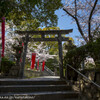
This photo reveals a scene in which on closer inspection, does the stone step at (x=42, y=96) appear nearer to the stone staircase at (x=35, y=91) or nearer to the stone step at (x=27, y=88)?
the stone staircase at (x=35, y=91)

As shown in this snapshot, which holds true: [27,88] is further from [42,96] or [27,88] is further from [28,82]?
[42,96]

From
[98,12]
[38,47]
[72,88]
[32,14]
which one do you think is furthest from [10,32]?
[72,88]

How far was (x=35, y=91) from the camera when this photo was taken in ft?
14.2

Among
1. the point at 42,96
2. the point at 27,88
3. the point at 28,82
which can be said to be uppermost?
the point at 28,82

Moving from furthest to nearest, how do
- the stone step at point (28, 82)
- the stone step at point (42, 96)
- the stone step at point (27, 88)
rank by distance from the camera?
the stone step at point (28, 82), the stone step at point (27, 88), the stone step at point (42, 96)

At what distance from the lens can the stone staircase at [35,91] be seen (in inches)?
147

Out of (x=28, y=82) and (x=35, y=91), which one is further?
(x=28, y=82)

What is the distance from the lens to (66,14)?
31.3 ft

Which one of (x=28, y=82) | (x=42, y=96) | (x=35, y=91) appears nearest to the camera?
(x=42, y=96)

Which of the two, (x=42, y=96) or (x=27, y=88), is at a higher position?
(x=27, y=88)

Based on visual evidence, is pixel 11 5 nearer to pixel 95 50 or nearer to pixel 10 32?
pixel 95 50

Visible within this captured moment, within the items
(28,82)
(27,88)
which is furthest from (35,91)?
(28,82)

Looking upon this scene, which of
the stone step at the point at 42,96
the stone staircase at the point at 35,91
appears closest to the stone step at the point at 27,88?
the stone staircase at the point at 35,91

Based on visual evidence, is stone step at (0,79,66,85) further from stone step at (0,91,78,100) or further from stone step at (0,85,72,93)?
stone step at (0,91,78,100)
